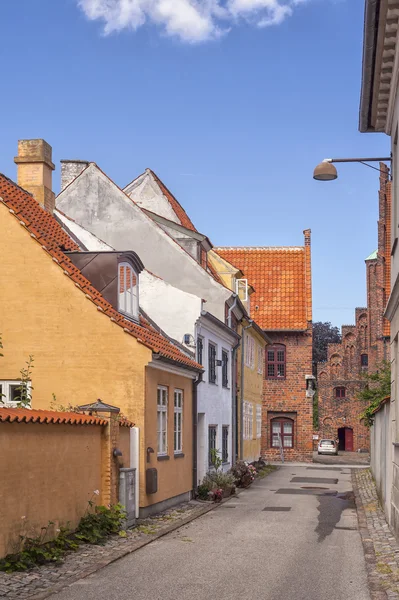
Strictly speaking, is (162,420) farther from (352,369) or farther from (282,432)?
(352,369)

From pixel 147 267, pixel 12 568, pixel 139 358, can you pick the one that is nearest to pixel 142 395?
pixel 139 358

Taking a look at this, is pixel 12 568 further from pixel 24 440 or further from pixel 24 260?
pixel 24 260

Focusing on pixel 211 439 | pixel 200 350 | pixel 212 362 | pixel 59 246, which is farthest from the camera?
pixel 211 439

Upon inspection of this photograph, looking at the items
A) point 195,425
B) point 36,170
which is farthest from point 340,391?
point 36,170

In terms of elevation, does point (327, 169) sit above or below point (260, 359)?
above

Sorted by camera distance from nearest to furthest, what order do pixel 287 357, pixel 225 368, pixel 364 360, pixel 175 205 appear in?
pixel 225 368 → pixel 175 205 → pixel 287 357 → pixel 364 360

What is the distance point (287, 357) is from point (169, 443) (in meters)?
29.6

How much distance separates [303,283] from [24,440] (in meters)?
38.5

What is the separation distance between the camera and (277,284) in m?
49.5

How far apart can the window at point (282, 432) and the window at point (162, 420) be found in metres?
29.4

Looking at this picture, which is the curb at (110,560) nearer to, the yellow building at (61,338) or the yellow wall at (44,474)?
the yellow wall at (44,474)

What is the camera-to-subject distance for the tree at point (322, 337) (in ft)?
319

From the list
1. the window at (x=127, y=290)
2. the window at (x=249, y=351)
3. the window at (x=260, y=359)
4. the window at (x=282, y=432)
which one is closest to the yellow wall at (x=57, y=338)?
the window at (x=127, y=290)

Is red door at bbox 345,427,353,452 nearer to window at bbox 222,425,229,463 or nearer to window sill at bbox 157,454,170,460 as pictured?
window at bbox 222,425,229,463
